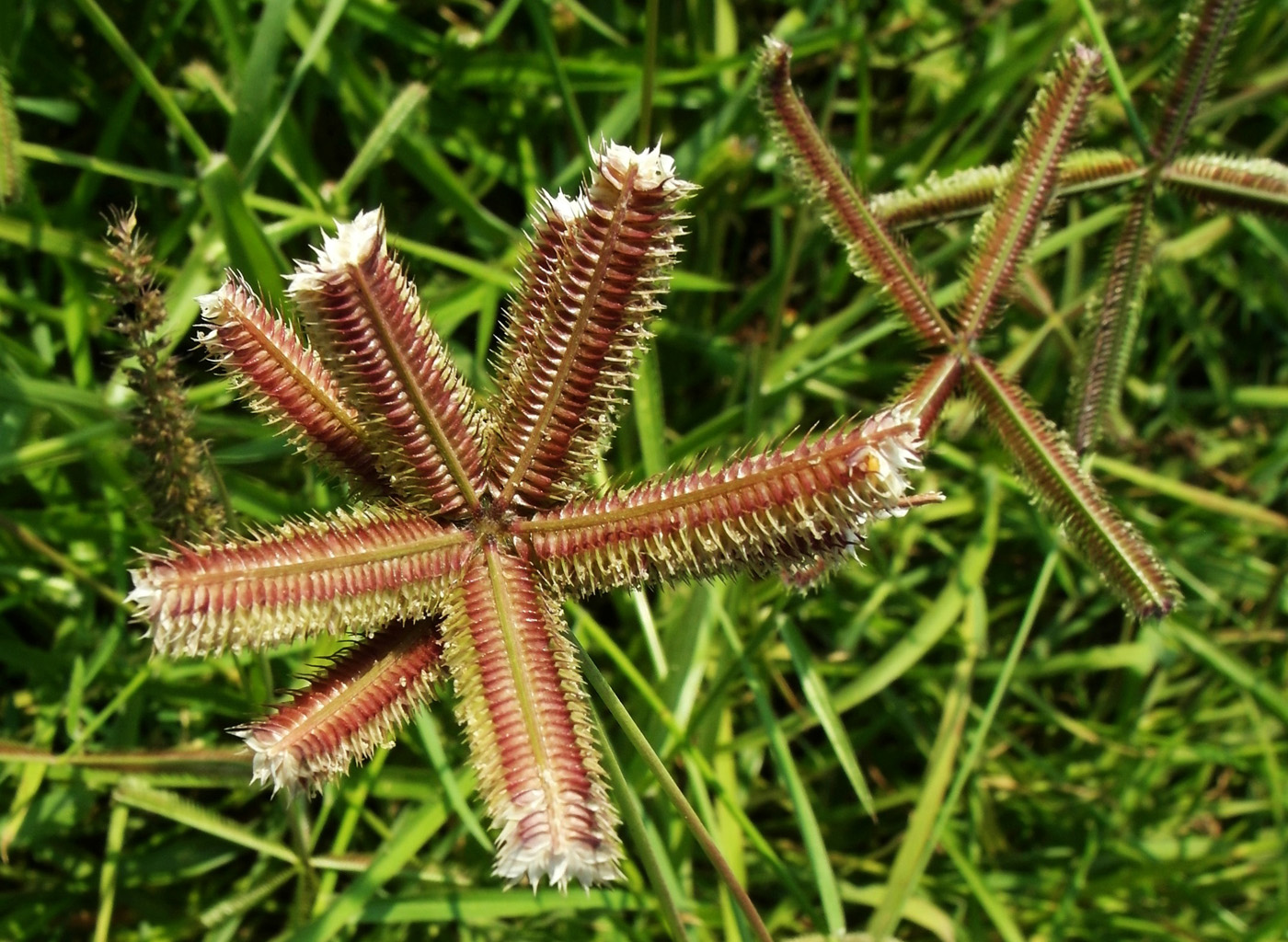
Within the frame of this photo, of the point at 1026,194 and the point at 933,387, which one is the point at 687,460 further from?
the point at 1026,194

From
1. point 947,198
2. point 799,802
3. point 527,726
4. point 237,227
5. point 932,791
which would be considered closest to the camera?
point 527,726

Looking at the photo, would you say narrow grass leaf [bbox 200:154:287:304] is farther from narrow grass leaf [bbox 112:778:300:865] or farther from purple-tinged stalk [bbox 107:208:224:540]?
narrow grass leaf [bbox 112:778:300:865]

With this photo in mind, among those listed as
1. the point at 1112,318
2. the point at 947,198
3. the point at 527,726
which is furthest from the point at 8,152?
the point at 1112,318

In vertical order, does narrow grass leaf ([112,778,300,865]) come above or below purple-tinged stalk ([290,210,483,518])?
above

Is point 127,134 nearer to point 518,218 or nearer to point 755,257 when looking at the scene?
point 518,218

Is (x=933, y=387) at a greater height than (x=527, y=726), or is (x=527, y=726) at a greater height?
(x=933, y=387)

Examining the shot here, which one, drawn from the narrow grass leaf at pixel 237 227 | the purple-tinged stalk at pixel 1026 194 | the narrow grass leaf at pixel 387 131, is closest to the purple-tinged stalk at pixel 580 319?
the purple-tinged stalk at pixel 1026 194

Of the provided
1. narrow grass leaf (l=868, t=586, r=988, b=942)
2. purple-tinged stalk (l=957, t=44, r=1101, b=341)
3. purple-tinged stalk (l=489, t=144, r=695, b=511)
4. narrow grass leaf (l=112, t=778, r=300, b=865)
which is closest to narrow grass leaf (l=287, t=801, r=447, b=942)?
narrow grass leaf (l=112, t=778, r=300, b=865)
